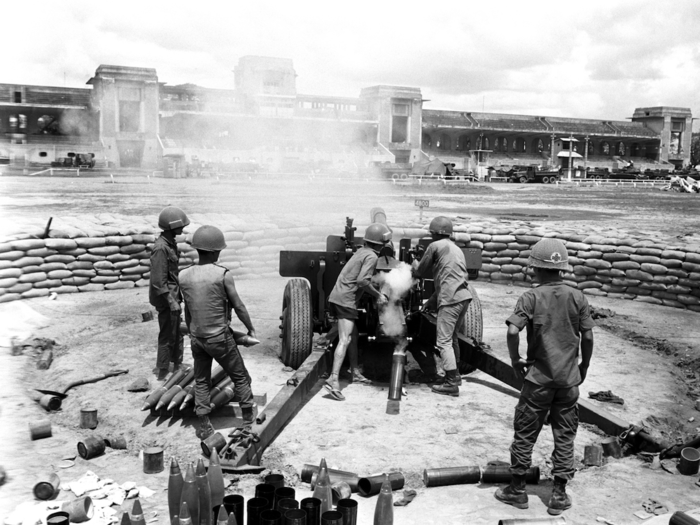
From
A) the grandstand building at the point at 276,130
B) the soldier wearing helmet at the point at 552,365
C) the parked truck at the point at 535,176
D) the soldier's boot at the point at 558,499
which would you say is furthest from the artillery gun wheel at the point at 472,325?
the parked truck at the point at 535,176

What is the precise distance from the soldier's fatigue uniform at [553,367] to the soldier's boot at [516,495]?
0.19 feet

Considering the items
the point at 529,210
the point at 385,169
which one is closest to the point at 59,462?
the point at 529,210

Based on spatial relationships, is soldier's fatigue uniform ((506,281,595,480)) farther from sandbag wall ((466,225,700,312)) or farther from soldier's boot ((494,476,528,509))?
sandbag wall ((466,225,700,312))

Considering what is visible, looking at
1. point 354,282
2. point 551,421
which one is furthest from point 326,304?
point 551,421

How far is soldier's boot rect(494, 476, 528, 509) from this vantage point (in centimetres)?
416

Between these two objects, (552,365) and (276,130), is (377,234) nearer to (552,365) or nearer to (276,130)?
(552,365)

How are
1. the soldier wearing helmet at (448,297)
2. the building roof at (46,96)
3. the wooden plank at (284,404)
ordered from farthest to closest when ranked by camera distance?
the building roof at (46,96) < the soldier wearing helmet at (448,297) < the wooden plank at (284,404)

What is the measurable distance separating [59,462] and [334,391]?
2238mm

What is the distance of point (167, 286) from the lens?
626cm

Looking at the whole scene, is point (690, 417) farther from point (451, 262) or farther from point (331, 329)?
point (331, 329)

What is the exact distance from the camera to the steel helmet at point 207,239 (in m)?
5.03

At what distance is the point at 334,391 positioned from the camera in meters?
5.98

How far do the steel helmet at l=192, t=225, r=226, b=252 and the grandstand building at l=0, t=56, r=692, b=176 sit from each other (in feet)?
19.5

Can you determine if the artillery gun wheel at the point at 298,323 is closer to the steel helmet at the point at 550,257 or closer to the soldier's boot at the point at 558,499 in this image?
the steel helmet at the point at 550,257
